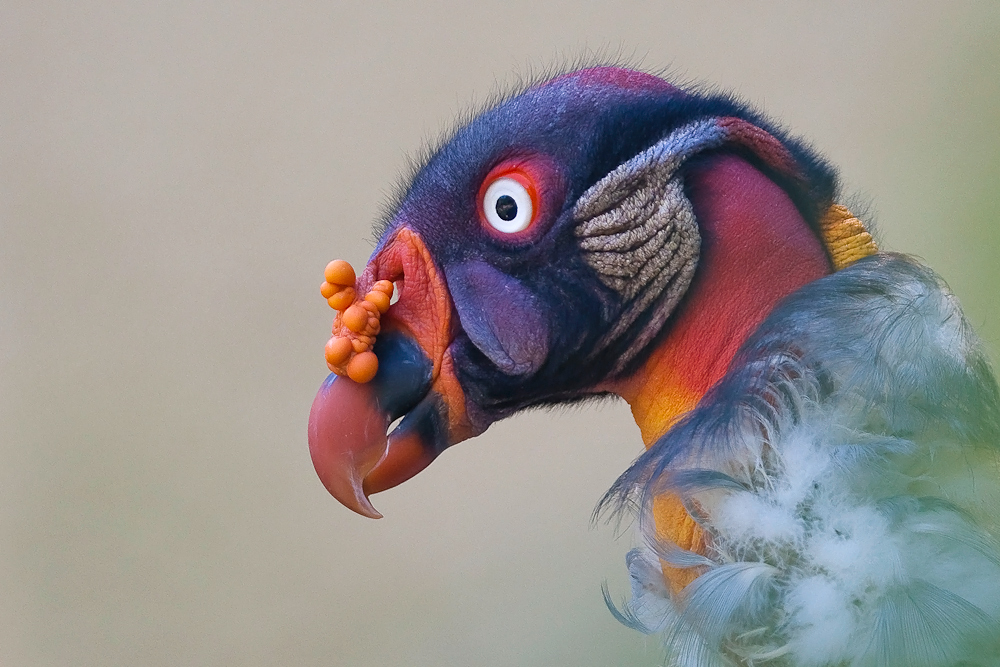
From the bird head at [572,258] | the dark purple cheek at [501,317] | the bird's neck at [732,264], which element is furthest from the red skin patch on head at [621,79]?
the dark purple cheek at [501,317]

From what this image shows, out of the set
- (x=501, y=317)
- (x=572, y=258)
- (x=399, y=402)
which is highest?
(x=572, y=258)

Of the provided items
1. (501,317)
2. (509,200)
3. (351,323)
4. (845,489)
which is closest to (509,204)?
(509,200)

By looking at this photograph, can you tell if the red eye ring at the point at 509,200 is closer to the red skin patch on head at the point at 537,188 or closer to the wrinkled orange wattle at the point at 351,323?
the red skin patch on head at the point at 537,188

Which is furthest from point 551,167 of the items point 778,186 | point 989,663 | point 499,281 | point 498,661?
point 498,661

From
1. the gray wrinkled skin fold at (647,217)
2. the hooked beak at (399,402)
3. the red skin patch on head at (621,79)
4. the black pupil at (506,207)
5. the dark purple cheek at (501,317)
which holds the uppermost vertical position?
the red skin patch on head at (621,79)

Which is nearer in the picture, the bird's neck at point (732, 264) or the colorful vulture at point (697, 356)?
the colorful vulture at point (697, 356)

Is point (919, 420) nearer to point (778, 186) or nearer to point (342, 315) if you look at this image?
point (778, 186)

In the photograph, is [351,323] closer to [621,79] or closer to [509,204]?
[509,204]

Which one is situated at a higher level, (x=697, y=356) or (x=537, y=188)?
(x=537, y=188)
